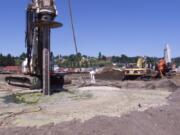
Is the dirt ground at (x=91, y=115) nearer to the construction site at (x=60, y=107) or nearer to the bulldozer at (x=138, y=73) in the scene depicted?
the construction site at (x=60, y=107)

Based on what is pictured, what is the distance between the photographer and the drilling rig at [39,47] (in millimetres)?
13758

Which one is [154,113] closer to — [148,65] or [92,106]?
[92,106]

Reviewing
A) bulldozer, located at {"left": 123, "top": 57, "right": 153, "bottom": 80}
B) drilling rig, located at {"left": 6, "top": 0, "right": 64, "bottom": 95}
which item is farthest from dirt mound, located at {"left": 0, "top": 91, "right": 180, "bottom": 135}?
bulldozer, located at {"left": 123, "top": 57, "right": 153, "bottom": 80}

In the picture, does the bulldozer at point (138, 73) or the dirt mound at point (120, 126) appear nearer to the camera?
the dirt mound at point (120, 126)

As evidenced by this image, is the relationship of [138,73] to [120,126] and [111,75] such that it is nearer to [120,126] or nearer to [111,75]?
[111,75]

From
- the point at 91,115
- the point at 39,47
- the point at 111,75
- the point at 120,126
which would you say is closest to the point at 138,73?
the point at 111,75

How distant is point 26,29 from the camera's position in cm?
1639

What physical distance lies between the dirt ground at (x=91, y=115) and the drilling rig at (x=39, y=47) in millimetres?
1469

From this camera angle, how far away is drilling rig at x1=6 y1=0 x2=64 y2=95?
1376 cm

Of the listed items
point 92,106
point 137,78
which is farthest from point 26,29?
point 137,78

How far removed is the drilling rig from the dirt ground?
1469 millimetres

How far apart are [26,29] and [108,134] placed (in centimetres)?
944

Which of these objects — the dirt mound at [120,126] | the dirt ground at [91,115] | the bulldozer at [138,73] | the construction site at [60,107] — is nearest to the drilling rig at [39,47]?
the construction site at [60,107]

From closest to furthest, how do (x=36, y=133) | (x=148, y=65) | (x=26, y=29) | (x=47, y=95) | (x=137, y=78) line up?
1. (x=36, y=133)
2. (x=47, y=95)
3. (x=26, y=29)
4. (x=137, y=78)
5. (x=148, y=65)
